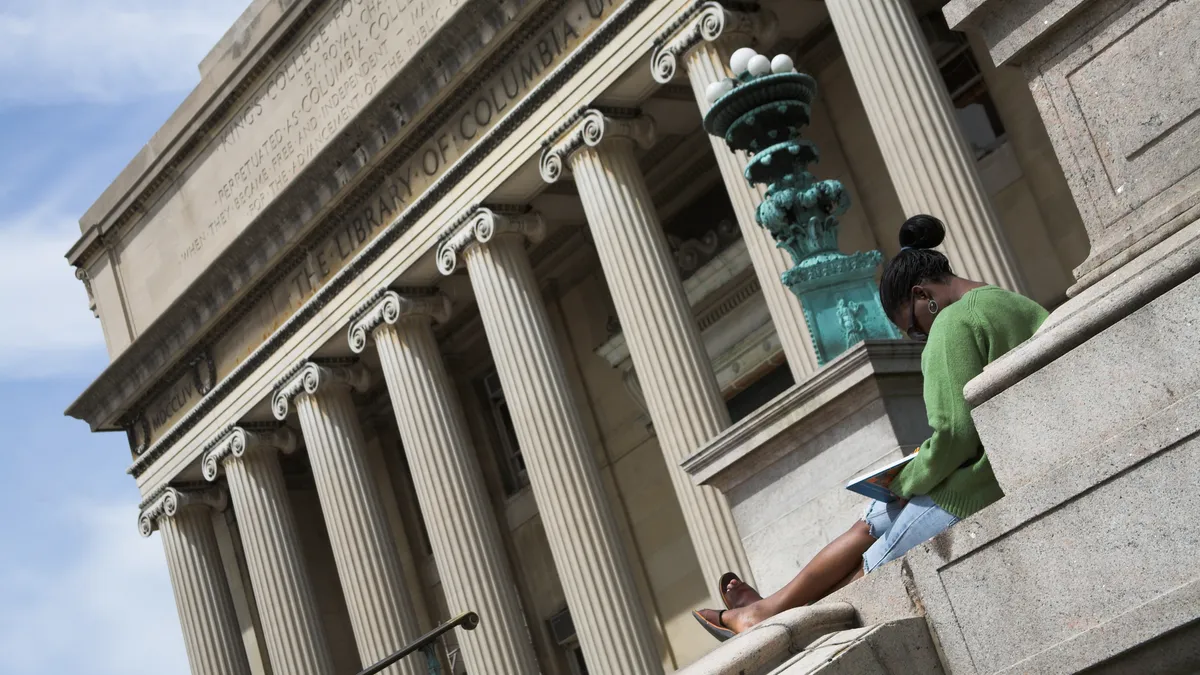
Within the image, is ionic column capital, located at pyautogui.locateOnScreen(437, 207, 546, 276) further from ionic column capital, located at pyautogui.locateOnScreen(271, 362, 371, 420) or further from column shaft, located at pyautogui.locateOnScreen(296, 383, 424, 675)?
column shaft, located at pyautogui.locateOnScreen(296, 383, 424, 675)

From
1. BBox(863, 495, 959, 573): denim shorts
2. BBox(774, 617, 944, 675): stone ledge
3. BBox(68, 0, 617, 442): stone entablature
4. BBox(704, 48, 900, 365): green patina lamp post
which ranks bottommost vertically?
BBox(774, 617, 944, 675): stone ledge

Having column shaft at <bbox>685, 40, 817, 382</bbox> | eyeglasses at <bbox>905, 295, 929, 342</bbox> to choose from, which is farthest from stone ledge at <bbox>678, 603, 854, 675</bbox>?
column shaft at <bbox>685, 40, 817, 382</bbox>

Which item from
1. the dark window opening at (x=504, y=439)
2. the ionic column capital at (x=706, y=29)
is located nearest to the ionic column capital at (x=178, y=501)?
the dark window opening at (x=504, y=439)

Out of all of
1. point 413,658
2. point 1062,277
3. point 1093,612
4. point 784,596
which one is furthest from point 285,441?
point 1093,612

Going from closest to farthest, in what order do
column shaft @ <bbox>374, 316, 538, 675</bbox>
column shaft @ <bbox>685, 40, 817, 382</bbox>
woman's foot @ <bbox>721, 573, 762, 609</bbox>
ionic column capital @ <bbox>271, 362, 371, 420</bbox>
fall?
woman's foot @ <bbox>721, 573, 762, 609</bbox>, column shaft @ <bbox>685, 40, 817, 382</bbox>, column shaft @ <bbox>374, 316, 538, 675</bbox>, ionic column capital @ <bbox>271, 362, 371, 420</bbox>

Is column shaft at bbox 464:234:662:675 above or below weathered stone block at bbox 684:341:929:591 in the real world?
above

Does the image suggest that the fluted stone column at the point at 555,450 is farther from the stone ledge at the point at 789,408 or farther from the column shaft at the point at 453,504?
the stone ledge at the point at 789,408

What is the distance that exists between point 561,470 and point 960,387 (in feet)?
44.2

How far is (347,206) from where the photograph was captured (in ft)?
70.4

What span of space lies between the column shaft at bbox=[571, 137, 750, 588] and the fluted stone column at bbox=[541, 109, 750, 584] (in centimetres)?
1

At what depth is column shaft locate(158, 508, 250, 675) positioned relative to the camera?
25156 millimetres

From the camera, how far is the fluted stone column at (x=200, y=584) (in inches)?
990

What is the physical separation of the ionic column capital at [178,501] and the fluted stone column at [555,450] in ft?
25.5

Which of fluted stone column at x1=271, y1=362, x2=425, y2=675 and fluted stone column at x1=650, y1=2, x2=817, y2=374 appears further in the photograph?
fluted stone column at x1=271, y1=362, x2=425, y2=675
